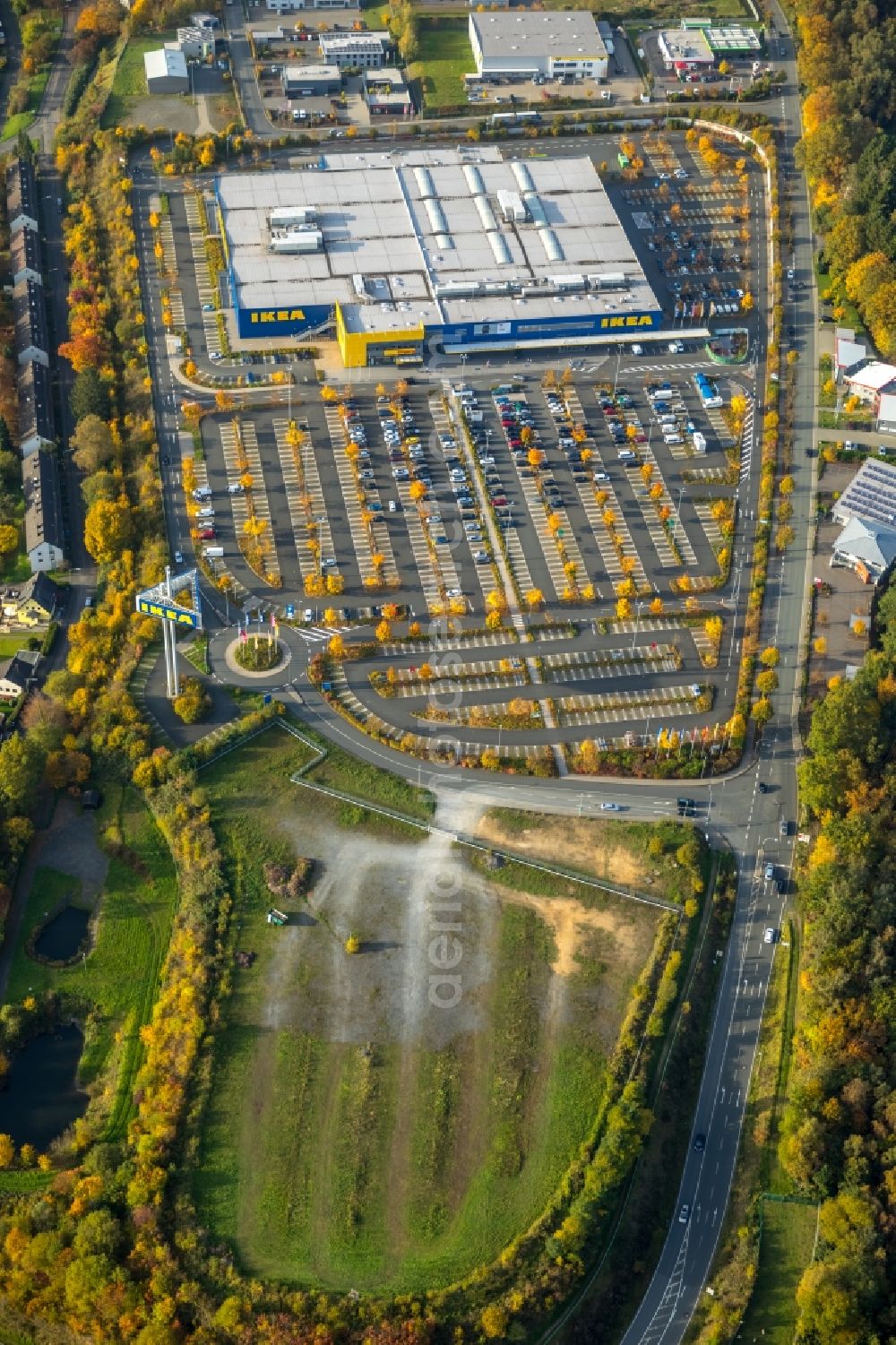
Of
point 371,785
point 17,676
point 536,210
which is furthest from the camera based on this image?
point 536,210

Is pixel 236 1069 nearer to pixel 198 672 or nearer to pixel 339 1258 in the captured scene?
pixel 339 1258

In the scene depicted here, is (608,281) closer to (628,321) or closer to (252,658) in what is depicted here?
(628,321)

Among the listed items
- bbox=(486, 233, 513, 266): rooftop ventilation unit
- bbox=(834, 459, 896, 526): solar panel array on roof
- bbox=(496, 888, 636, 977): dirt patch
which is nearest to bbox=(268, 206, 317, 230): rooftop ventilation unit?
bbox=(486, 233, 513, 266): rooftop ventilation unit

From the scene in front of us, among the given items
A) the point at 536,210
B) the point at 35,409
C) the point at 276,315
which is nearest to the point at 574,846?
A: the point at 276,315

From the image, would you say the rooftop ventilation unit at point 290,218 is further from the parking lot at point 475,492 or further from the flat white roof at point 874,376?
the flat white roof at point 874,376

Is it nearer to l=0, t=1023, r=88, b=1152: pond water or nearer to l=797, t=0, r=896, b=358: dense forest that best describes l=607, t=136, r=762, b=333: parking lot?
l=797, t=0, r=896, b=358: dense forest

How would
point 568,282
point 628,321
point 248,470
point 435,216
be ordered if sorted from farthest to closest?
1. point 435,216
2. point 568,282
3. point 628,321
4. point 248,470
